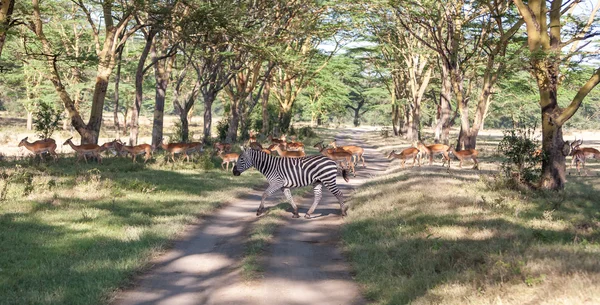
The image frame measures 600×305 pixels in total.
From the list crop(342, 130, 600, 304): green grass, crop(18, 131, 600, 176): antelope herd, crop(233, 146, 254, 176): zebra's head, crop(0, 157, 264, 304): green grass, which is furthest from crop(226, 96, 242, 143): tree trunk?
crop(233, 146, 254, 176): zebra's head

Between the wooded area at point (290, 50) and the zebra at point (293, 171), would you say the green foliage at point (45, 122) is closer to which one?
the wooded area at point (290, 50)

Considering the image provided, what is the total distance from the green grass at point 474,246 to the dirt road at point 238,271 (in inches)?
18.8

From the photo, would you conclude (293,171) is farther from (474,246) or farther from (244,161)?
(474,246)

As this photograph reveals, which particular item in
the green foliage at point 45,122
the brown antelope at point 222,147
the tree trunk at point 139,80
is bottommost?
→ the brown antelope at point 222,147

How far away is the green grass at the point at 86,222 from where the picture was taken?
758cm

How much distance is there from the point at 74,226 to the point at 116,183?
4.99m

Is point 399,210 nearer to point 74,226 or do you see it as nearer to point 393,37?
point 74,226

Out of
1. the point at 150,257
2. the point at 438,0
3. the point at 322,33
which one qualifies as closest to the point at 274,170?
the point at 150,257

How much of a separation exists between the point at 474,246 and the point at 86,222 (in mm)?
7948

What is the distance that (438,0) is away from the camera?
84.3 feet

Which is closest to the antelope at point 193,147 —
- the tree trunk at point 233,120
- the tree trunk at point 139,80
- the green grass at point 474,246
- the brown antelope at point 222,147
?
the brown antelope at point 222,147

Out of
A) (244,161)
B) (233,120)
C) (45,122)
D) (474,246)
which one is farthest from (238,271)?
(233,120)

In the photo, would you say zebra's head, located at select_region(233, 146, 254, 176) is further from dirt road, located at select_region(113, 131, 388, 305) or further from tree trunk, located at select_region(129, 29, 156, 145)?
tree trunk, located at select_region(129, 29, 156, 145)

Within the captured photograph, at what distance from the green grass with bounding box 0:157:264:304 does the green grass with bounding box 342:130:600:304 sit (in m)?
3.93
